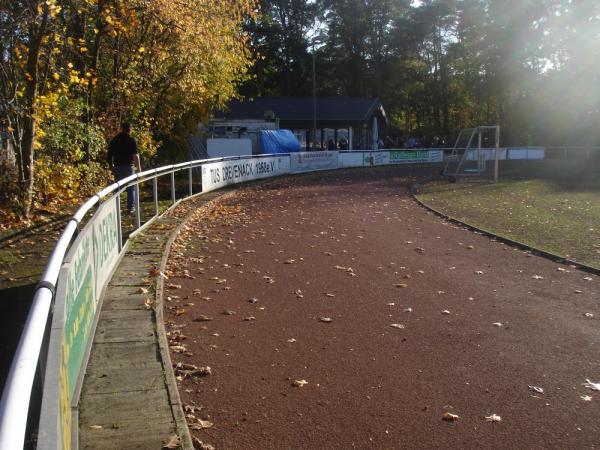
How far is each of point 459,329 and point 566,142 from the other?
52133 mm

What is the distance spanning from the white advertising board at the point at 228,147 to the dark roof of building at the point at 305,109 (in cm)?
1466

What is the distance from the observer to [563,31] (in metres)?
51.6

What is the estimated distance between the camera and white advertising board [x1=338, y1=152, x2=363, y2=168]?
37.5 metres

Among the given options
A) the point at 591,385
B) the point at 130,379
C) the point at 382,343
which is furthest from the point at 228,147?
the point at 591,385

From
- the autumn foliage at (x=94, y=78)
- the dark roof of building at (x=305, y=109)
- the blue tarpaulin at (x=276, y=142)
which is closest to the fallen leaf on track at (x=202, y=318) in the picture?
the autumn foliage at (x=94, y=78)

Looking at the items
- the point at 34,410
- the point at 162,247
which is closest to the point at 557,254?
the point at 162,247

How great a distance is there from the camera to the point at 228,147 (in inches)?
1334

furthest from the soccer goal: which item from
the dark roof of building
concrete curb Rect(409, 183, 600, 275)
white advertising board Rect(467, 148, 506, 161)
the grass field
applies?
concrete curb Rect(409, 183, 600, 275)

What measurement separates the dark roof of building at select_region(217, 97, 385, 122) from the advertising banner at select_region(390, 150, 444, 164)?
609 centimetres

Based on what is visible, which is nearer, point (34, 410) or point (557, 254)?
point (34, 410)

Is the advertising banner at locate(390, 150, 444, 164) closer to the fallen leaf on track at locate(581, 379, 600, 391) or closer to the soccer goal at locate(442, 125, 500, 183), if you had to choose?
the soccer goal at locate(442, 125, 500, 183)

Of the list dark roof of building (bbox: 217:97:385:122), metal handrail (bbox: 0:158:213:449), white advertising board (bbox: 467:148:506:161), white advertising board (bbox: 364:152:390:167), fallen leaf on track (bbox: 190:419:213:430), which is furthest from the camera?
dark roof of building (bbox: 217:97:385:122)

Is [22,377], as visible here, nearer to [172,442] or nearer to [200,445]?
[172,442]

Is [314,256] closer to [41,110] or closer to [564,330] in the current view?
[564,330]
